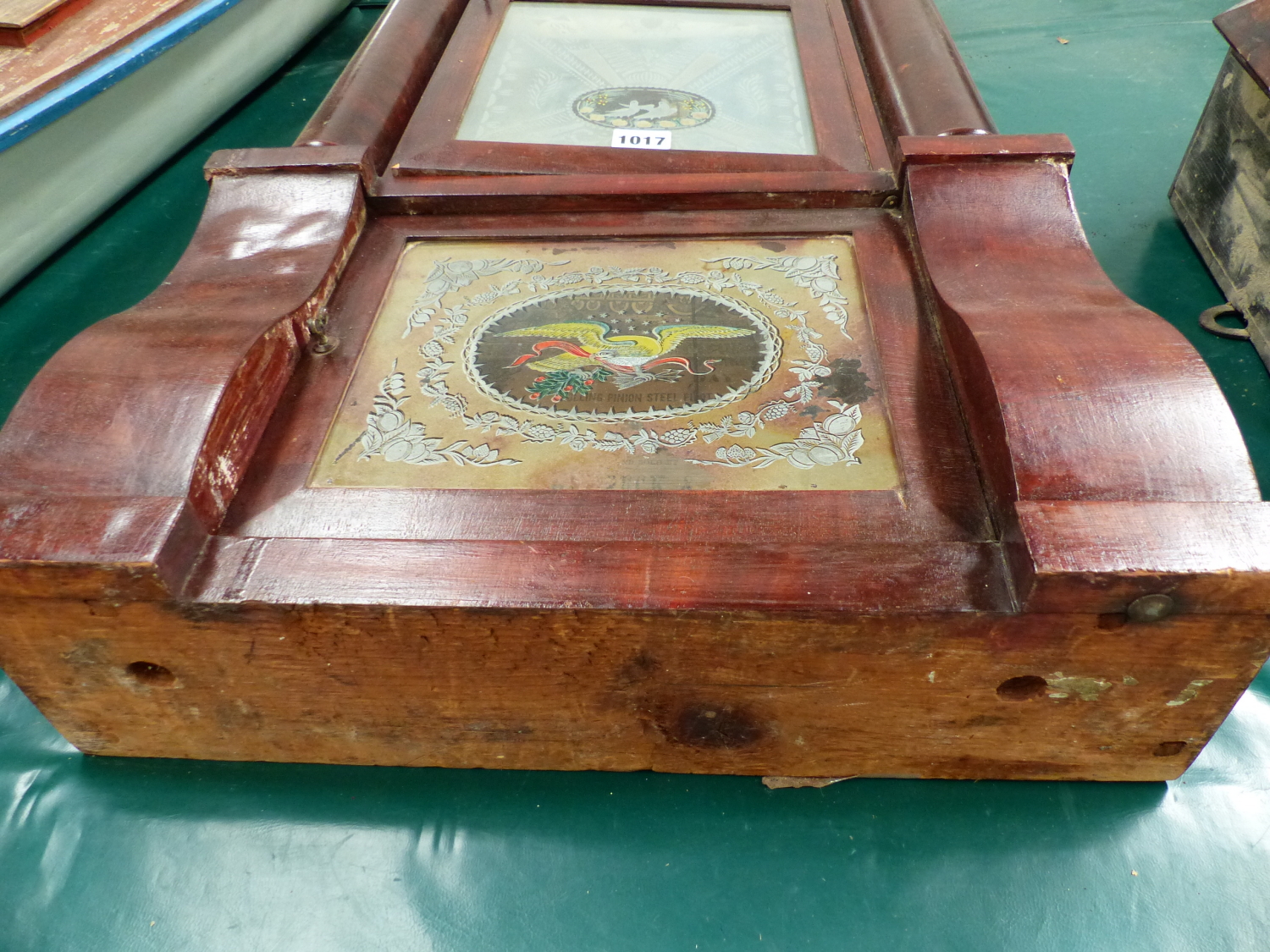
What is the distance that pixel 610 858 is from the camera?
108 cm

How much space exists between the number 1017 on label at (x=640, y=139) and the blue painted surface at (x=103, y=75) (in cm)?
94

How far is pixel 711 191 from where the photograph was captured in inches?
58.8

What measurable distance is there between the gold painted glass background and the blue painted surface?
2.49 feet

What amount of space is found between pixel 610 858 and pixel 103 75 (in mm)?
1635

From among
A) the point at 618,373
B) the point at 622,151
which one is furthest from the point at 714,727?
the point at 622,151

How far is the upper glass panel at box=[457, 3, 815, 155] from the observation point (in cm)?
168

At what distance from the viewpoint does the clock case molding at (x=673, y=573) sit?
0.90 m

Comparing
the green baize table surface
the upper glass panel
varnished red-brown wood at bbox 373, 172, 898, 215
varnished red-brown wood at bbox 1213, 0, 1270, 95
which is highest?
varnished red-brown wood at bbox 1213, 0, 1270, 95

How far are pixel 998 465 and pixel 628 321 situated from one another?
1.74 feet

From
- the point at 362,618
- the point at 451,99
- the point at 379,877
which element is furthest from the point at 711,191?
the point at 379,877

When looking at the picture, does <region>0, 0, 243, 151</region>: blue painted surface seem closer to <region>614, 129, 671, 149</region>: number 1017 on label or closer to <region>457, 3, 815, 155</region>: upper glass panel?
<region>457, 3, 815, 155</region>: upper glass panel

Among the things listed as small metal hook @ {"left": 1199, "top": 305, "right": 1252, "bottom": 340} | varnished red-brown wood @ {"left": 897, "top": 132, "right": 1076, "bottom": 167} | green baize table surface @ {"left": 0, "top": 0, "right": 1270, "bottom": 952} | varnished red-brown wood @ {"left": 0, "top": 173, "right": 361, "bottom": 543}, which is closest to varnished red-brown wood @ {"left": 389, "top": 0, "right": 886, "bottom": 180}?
varnished red-brown wood @ {"left": 897, "top": 132, "right": 1076, "bottom": 167}

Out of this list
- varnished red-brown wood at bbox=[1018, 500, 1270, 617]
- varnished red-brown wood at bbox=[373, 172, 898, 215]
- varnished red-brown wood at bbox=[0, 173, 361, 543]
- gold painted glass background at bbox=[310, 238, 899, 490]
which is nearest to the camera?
varnished red-brown wood at bbox=[1018, 500, 1270, 617]

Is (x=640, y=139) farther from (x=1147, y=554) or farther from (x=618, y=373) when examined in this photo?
(x=1147, y=554)
